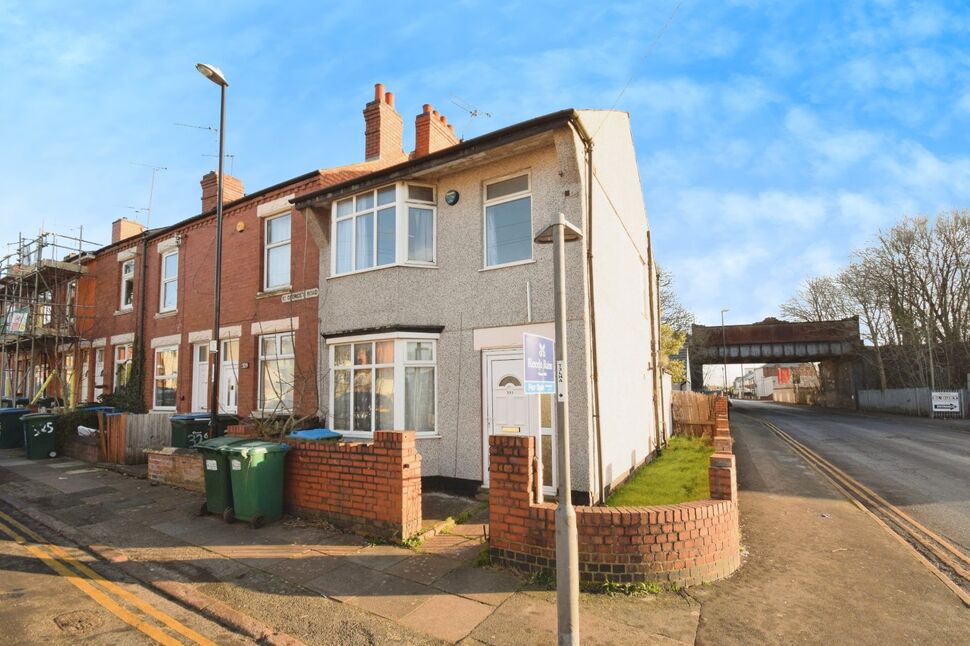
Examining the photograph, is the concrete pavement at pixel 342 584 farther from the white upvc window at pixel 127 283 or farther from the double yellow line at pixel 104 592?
the white upvc window at pixel 127 283

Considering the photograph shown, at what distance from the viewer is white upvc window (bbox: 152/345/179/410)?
634 inches

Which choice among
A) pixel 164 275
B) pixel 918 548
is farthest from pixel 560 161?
pixel 164 275

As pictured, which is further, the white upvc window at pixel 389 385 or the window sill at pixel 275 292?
the window sill at pixel 275 292

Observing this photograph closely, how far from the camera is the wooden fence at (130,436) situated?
→ 40.3 ft

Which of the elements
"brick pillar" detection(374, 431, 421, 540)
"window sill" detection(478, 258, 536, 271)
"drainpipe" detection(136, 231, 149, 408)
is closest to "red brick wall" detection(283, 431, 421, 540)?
"brick pillar" detection(374, 431, 421, 540)

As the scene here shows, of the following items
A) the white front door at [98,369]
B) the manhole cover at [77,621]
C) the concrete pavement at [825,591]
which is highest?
the white front door at [98,369]

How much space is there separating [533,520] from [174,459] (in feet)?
25.3

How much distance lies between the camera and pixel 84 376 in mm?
20281

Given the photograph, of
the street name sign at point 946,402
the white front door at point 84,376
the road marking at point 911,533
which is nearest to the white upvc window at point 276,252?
the white front door at point 84,376

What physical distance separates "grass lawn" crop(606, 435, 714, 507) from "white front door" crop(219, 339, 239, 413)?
1019 centimetres

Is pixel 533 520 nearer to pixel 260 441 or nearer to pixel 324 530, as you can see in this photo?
pixel 324 530

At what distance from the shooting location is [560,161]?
8.52m

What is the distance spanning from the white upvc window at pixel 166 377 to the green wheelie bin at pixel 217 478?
966 centimetres

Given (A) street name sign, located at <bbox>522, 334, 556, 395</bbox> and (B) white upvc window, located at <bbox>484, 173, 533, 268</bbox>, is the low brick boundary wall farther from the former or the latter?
(A) street name sign, located at <bbox>522, 334, 556, 395</bbox>
